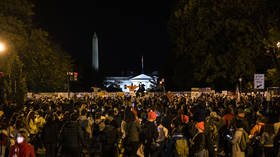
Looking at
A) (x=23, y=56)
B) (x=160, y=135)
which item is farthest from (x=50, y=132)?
(x=23, y=56)

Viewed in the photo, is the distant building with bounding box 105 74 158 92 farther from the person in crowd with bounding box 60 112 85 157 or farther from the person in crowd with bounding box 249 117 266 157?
the person in crowd with bounding box 60 112 85 157

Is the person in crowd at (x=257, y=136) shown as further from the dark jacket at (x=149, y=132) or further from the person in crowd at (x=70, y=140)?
the person in crowd at (x=70, y=140)

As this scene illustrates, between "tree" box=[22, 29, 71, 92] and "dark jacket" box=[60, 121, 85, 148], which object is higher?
"tree" box=[22, 29, 71, 92]

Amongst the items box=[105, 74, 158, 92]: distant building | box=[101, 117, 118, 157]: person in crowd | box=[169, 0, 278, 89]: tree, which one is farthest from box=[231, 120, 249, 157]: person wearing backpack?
box=[105, 74, 158, 92]: distant building

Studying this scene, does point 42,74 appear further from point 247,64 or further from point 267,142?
point 267,142

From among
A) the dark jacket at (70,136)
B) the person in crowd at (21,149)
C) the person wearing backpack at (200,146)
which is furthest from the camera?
the dark jacket at (70,136)

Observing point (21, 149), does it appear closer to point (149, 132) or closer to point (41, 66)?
point (149, 132)

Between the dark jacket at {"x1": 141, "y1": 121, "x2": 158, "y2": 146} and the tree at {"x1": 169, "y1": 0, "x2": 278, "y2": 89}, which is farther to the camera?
the tree at {"x1": 169, "y1": 0, "x2": 278, "y2": 89}

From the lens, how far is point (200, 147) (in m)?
10.6

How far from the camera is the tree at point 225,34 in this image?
Answer: 35250 mm

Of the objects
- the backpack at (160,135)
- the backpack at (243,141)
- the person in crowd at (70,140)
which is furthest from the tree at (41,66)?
→ the backpack at (243,141)

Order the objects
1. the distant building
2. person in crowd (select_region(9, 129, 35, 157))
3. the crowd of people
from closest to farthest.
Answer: person in crowd (select_region(9, 129, 35, 157)) < the crowd of people < the distant building

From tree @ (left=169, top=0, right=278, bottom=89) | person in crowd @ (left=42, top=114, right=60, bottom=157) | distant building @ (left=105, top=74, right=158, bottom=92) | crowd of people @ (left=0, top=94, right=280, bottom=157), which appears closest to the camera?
crowd of people @ (left=0, top=94, right=280, bottom=157)

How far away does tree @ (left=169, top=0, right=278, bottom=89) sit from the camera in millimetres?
35250
